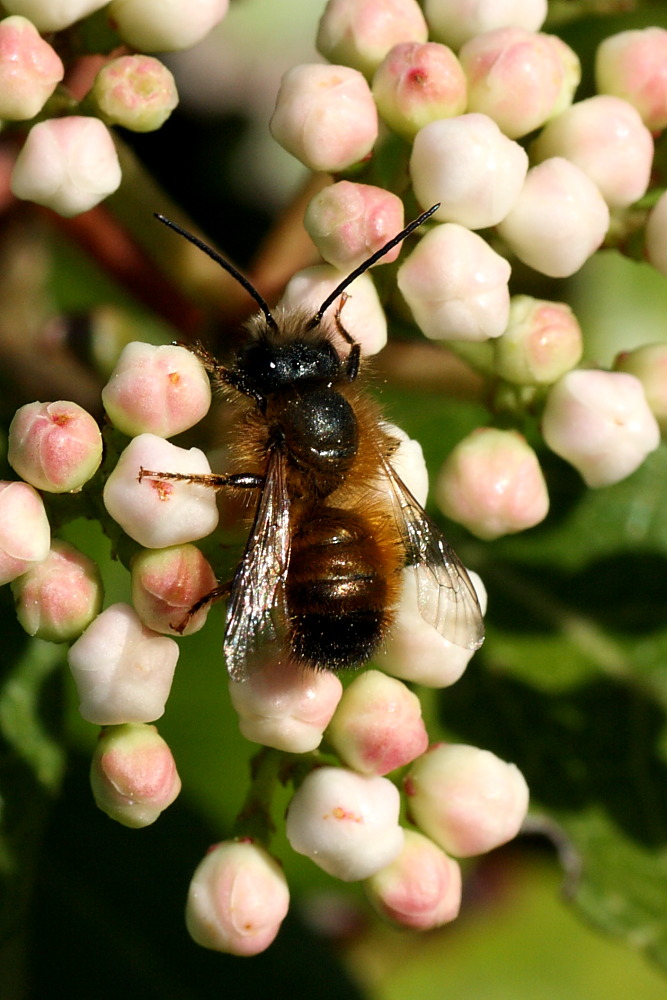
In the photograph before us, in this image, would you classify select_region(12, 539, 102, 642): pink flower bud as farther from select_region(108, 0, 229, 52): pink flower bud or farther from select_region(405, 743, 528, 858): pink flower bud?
select_region(108, 0, 229, 52): pink flower bud

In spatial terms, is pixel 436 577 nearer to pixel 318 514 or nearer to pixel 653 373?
pixel 318 514

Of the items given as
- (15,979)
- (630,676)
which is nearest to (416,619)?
(630,676)

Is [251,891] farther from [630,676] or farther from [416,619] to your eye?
[630,676]

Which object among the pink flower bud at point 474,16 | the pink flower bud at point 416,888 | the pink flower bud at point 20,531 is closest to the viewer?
the pink flower bud at point 20,531

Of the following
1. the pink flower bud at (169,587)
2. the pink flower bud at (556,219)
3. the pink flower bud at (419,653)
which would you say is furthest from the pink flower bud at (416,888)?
the pink flower bud at (556,219)

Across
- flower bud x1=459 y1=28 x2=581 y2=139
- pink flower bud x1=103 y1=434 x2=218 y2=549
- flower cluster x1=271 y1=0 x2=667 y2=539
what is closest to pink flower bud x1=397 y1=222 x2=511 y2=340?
flower cluster x1=271 y1=0 x2=667 y2=539

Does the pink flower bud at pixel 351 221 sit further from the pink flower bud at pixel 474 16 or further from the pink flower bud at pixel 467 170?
the pink flower bud at pixel 474 16

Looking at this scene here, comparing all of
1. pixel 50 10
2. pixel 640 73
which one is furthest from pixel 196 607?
pixel 640 73

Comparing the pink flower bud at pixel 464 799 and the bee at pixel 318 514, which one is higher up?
the bee at pixel 318 514
